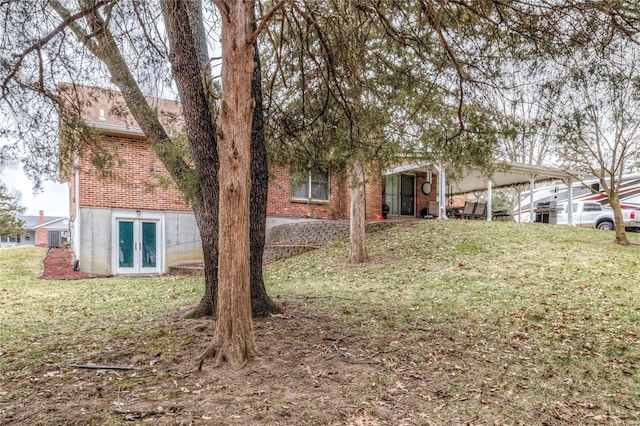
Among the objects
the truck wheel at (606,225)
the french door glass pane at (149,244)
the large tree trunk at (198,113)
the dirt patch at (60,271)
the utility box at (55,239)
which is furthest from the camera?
the utility box at (55,239)

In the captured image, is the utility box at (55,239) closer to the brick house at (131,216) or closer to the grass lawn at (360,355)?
the brick house at (131,216)

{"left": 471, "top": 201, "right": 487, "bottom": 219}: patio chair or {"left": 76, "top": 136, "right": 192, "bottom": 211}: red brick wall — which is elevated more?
{"left": 76, "top": 136, "right": 192, "bottom": 211}: red brick wall

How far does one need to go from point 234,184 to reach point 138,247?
10.8m

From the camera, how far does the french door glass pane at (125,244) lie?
507 inches

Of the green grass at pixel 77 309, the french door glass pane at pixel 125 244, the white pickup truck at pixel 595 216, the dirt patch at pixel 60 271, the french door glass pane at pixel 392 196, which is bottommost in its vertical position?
the dirt patch at pixel 60 271

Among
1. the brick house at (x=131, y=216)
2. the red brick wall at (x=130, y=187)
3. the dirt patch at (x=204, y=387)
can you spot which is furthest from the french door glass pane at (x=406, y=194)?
the dirt patch at (x=204, y=387)

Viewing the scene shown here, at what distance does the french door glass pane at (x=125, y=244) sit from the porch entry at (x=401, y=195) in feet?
31.5

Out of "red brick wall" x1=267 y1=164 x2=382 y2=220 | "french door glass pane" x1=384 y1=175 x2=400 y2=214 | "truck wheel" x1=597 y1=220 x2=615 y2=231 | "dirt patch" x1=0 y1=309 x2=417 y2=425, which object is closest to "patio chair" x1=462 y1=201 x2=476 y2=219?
"french door glass pane" x1=384 y1=175 x2=400 y2=214

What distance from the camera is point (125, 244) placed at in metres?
13.0

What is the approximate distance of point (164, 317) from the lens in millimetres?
5773

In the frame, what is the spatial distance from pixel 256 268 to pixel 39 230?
37.1 m

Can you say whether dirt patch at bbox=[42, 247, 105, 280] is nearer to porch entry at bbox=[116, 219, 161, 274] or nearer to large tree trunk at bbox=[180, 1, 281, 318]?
porch entry at bbox=[116, 219, 161, 274]

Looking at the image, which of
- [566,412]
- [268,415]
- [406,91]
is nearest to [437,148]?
[406,91]

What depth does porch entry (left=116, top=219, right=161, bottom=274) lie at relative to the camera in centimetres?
1290
